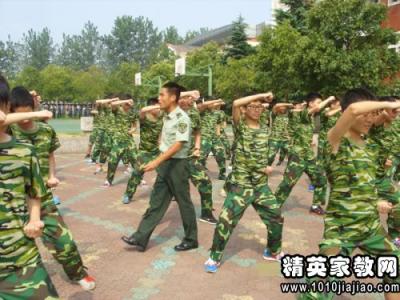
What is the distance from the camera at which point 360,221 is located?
312 centimetres

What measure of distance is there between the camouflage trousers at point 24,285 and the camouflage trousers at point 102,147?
801 centimetres

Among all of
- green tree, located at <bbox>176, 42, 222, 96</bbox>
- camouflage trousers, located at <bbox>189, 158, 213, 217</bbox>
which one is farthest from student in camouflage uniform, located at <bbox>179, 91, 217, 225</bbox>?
green tree, located at <bbox>176, 42, 222, 96</bbox>

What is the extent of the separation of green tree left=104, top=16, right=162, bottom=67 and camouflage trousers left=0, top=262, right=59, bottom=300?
9993 cm

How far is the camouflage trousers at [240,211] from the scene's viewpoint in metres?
4.35

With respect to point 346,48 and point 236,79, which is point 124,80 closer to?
point 236,79

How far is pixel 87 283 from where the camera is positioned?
4.06 meters

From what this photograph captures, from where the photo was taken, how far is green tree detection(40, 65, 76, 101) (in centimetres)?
4741

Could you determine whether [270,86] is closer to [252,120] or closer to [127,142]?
[127,142]

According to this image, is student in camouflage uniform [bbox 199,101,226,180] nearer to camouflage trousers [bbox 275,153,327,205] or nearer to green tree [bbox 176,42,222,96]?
camouflage trousers [bbox 275,153,327,205]

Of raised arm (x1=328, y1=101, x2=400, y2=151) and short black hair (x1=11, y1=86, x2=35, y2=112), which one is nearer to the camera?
raised arm (x1=328, y1=101, x2=400, y2=151)

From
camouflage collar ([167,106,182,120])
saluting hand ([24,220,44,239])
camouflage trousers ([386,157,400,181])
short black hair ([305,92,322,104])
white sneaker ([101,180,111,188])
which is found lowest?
white sneaker ([101,180,111,188])

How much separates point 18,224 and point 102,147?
8667 millimetres

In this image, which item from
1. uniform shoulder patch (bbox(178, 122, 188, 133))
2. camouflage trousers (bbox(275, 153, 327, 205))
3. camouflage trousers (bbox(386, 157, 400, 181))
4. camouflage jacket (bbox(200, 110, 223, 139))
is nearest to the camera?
uniform shoulder patch (bbox(178, 122, 188, 133))

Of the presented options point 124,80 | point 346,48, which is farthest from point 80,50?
point 346,48
